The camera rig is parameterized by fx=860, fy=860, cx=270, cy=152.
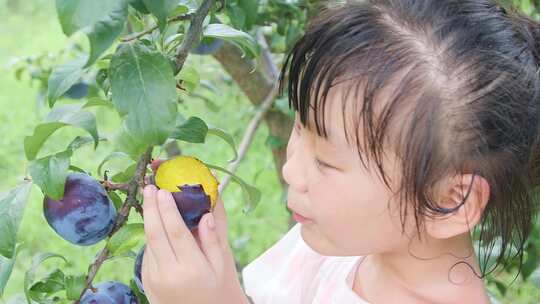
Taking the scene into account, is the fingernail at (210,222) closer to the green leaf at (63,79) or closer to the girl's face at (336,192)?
the girl's face at (336,192)

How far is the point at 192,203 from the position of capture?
3.19 feet

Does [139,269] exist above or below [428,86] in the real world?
below

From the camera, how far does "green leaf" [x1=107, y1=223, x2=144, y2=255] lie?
39.1 inches

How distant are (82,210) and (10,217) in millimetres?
93

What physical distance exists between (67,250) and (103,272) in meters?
0.30

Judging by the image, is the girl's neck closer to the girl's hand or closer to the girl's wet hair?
the girl's wet hair

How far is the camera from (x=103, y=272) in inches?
132

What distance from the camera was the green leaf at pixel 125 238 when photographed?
3.26 feet

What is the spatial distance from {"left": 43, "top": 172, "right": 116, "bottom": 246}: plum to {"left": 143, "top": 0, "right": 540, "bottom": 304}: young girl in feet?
0.21

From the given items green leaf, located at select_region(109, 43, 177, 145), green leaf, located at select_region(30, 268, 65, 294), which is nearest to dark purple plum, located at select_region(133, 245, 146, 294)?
green leaf, located at select_region(30, 268, 65, 294)

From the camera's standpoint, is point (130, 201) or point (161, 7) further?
point (130, 201)

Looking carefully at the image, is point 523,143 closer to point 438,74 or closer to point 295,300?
point 438,74

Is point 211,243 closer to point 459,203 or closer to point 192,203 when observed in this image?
point 192,203

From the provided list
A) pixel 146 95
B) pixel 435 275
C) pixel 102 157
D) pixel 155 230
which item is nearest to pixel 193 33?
pixel 146 95
